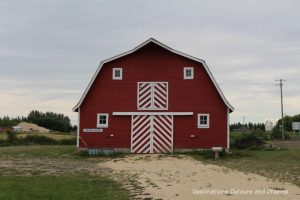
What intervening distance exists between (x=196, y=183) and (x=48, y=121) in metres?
82.5

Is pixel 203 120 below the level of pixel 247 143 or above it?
above

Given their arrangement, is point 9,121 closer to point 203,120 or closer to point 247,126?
point 247,126

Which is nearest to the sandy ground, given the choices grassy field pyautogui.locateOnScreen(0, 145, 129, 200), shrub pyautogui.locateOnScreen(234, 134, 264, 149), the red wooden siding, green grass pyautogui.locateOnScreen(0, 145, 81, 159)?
grassy field pyautogui.locateOnScreen(0, 145, 129, 200)

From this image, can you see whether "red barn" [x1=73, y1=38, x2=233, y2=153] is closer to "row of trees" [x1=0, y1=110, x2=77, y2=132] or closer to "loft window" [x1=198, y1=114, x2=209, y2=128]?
"loft window" [x1=198, y1=114, x2=209, y2=128]

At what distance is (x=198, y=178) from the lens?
1481 centimetres

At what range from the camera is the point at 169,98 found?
26.5 metres

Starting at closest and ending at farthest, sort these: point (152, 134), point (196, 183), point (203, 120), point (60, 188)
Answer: point (60, 188) → point (196, 183) → point (152, 134) → point (203, 120)

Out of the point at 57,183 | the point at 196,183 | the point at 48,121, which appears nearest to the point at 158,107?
the point at 196,183

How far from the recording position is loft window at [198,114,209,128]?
26.5 meters

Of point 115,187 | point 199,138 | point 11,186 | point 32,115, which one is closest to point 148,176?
point 115,187

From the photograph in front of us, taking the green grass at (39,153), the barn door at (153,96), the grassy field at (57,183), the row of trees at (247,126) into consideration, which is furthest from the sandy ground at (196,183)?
the row of trees at (247,126)

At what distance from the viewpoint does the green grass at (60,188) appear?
35.8 ft

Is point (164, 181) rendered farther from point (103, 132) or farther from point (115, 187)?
point (103, 132)

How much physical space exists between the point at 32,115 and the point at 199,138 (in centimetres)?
7829
